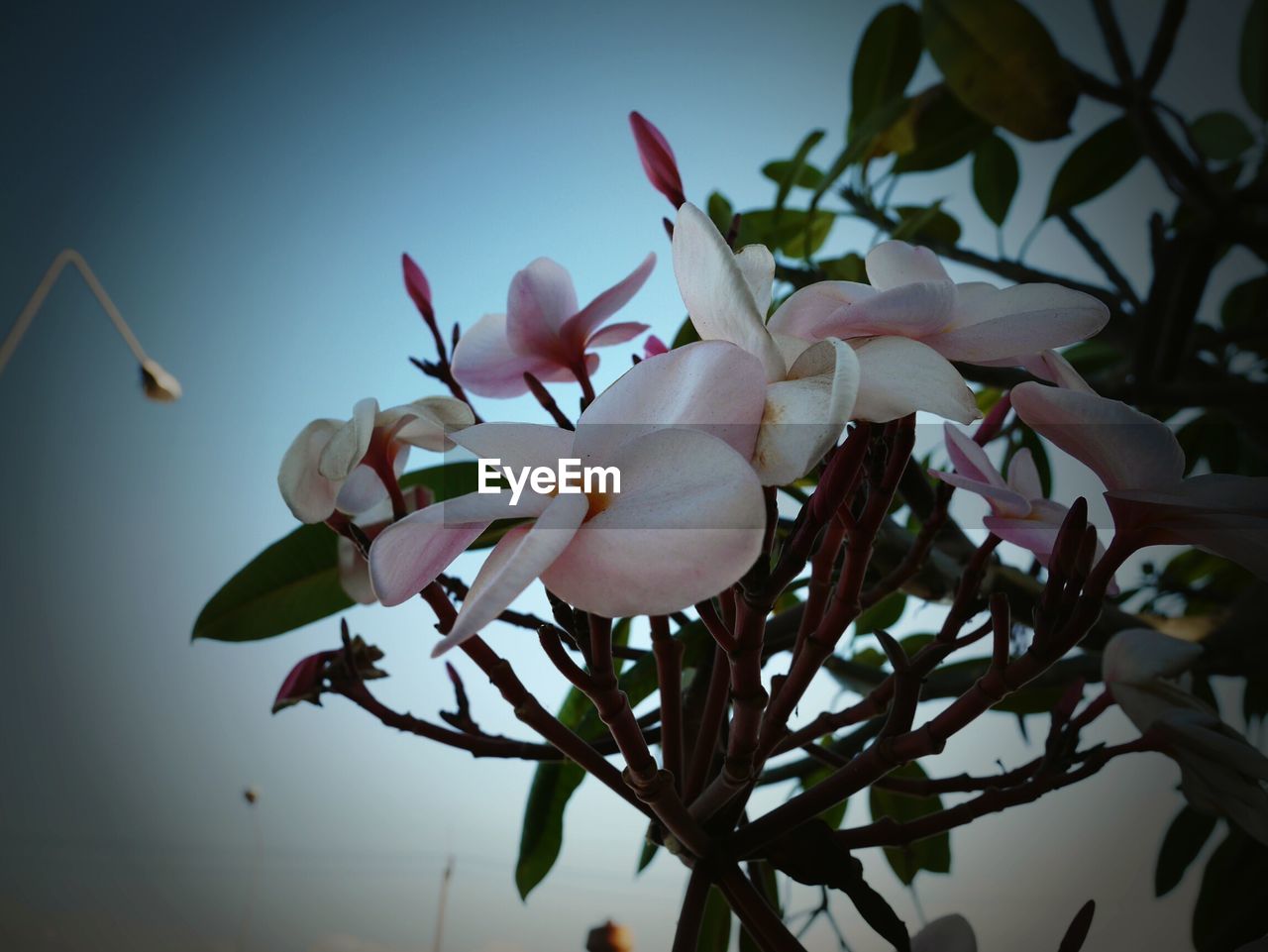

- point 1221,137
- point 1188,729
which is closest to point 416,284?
point 1188,729

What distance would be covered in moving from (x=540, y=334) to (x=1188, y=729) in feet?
0.79

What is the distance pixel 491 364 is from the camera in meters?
0.30

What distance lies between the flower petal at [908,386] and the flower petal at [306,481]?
0.14 meters

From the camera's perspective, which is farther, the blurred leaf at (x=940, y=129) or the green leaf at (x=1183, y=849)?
the blurred leaf at (x=940, y=129)

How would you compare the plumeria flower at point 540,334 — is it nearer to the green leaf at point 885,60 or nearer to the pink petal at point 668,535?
the pink petal at point 668,535

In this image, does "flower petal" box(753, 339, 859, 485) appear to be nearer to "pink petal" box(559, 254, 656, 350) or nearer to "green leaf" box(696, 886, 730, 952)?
"pink petal" box(559, 254, 656, 350)

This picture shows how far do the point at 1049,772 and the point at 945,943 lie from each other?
66mm

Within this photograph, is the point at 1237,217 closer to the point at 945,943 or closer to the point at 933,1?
the point at 933,1

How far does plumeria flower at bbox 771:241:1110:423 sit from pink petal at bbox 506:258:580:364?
0.38ft

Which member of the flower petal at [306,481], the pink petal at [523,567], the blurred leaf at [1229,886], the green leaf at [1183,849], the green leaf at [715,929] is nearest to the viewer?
the pink petal at [523,567]

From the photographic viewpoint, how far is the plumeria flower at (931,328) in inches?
5.8

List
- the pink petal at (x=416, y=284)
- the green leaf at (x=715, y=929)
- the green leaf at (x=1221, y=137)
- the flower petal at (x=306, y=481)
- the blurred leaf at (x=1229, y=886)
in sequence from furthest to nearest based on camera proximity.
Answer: the green leaf at (x=1221, y=137) < the blurred leaf at (x=1229, y=886) < the green leaf at (x=715, y=929) < the pink petal at (x=416, y=284) < the flower petal at (x=306, y=481)

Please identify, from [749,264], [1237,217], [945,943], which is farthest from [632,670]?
[1237,217]

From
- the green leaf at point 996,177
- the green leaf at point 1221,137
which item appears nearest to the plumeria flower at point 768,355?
the green leaf at point 996,177
